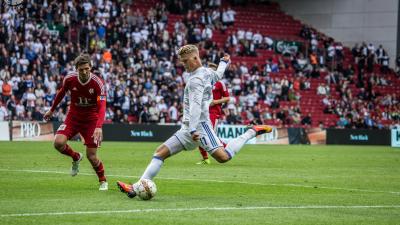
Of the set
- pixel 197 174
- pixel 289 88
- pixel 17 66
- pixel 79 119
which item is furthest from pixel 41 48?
pixel 79 119

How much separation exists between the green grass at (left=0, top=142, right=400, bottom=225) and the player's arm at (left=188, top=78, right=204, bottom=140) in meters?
1.12

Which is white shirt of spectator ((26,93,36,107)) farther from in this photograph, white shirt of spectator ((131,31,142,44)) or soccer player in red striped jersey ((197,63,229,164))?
soccer player in red striped jersey ((197,63,229,164))

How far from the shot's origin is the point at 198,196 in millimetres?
13961

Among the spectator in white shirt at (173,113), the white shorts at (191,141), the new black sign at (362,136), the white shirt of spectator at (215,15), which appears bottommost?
the new black sign at (362,136)

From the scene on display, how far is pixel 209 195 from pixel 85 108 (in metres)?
2.91

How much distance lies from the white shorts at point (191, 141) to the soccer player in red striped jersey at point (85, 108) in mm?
1609

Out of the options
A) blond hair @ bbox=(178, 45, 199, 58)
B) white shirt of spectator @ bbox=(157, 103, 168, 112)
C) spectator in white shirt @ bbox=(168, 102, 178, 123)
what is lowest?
spectator in white shirt @ bbox=(168, 102, 178, 123)

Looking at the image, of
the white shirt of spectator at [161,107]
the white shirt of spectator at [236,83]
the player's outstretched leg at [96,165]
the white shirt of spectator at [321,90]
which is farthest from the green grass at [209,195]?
the white shirt of spectator at [321,90]

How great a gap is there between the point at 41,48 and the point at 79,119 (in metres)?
27.2

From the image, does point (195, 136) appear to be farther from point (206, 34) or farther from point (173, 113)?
point (206, 34)

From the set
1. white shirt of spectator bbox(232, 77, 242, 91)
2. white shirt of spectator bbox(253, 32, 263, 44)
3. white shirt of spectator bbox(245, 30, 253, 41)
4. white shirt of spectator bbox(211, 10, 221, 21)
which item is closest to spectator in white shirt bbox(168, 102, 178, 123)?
white shirt of spectator bbox(232, 77, 242, 91)

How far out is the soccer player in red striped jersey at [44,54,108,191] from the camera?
14.9m

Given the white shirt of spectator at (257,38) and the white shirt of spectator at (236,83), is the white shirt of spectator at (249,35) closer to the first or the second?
the white shirt of spectator at (257,38)

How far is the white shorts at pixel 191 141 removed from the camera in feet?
44.5
